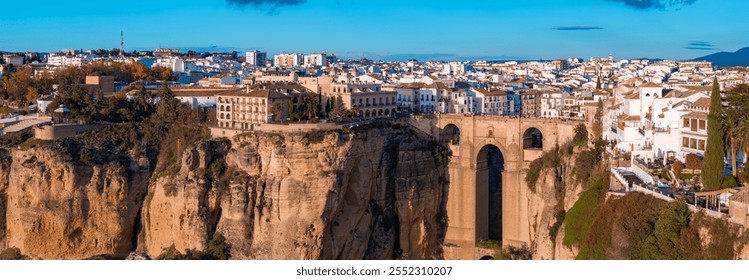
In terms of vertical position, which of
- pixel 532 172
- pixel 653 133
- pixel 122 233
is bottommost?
pixel 122 233

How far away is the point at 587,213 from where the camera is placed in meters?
15.9

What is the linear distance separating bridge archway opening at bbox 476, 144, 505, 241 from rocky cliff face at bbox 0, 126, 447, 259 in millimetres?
1411

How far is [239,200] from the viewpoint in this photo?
21141 mm

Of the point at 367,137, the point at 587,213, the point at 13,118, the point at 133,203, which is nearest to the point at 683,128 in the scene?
the point at 587,213

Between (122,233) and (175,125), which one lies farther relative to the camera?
(175,125)

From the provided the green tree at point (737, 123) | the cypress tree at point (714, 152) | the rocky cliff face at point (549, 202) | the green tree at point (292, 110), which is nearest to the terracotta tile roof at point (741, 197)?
the cypress tree at point (714, 152)

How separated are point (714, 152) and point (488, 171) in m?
11.8

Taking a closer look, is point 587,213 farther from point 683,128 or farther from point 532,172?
point 532,172

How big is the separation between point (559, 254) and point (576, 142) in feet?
19.0

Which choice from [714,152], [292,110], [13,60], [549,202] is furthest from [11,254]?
[13,60]

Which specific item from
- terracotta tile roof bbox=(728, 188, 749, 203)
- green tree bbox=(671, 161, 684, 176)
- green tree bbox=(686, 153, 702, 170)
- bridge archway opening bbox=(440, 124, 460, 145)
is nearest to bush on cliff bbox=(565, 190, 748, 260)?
terracotta tile roof bbox=(728, 188, 749, 203)

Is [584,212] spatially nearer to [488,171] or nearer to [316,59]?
[488,171]

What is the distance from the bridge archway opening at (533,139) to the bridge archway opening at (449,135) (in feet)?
6.56

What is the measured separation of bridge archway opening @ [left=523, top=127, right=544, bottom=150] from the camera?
23.7 metres
